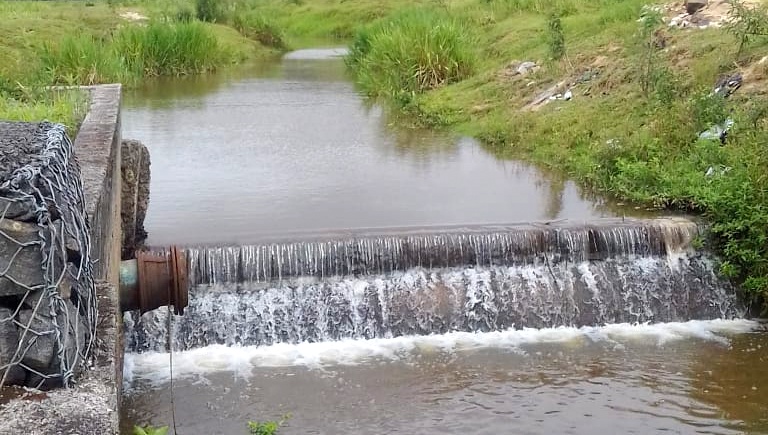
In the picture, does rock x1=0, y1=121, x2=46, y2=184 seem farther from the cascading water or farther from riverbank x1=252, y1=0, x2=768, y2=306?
riverbank x1=252, y1=0, x2=768, y2=306

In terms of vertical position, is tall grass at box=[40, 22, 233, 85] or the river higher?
tall grass at box=[40, 22, 233, 85]

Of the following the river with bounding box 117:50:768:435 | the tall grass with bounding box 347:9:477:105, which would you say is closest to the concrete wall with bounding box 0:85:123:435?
the river with bounding box 117:50:768:435

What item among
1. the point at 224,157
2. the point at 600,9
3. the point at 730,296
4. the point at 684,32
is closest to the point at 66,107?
the point at 224,157

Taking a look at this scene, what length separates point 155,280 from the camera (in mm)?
4090

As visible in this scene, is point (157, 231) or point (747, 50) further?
point (747, 50)

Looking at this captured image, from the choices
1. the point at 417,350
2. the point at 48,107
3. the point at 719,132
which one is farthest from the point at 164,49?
the point at 417,350

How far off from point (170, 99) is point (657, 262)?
1081 centimetres

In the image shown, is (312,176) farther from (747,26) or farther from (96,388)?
(96,388)

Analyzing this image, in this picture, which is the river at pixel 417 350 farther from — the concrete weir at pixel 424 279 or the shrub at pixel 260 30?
the shrub at pixel 260 30

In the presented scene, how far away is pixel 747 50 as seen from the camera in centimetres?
1020

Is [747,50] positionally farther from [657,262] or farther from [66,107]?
[66,107]

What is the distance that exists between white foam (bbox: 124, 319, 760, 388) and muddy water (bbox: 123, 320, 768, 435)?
15 millimetres

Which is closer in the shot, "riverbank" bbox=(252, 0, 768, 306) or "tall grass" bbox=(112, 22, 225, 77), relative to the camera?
"riverbank" bbox=(252, 0, 768, 306)

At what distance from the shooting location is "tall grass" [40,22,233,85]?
1491 cm
